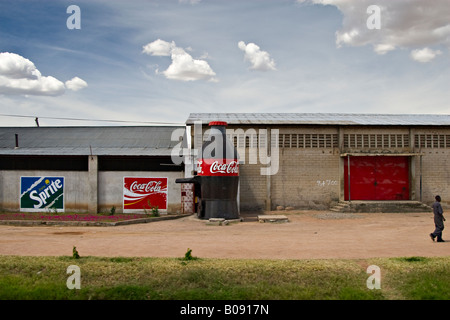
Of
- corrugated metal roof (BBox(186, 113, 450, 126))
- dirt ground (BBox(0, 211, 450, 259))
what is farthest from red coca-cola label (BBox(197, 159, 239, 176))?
corrugated metal roof (BBox(186, 113, 450, 126))

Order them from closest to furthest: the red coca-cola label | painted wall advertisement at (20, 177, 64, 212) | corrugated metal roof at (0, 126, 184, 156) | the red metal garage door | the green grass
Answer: the green grass → the red coca-cola label → painted wall advertisement at (20, 177, 64, 212) → corrugated metal roof at (0, 126, 184, 156) → the red metal garage door

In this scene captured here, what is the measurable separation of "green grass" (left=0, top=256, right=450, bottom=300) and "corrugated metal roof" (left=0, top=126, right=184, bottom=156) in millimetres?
13834

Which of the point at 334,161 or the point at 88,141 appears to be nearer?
the point at 334,161

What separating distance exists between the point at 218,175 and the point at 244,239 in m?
5.69

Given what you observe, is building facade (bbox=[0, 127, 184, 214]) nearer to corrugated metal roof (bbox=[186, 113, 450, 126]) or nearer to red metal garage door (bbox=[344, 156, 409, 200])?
corrugated metal roof (bbox=[186, 113, 450, 126])

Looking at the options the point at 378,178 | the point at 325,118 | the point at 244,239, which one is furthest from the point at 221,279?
the point at 325,118

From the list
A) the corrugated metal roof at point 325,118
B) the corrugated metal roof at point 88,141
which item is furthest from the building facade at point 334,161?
the corrugated metal roof at point 88,141

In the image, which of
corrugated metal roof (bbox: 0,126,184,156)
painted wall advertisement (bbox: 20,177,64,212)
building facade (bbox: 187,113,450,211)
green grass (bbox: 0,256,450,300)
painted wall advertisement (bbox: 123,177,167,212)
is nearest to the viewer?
green grass (bbox: 0,256,450,300)

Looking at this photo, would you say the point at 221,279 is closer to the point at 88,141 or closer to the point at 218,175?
the point at 218,175

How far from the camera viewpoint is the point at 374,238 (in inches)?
565

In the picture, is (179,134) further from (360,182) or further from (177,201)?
(360,182)

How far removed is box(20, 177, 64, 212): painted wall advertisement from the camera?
76.7 feet

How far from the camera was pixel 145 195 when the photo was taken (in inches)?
907

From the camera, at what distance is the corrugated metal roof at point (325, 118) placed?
24703mm
